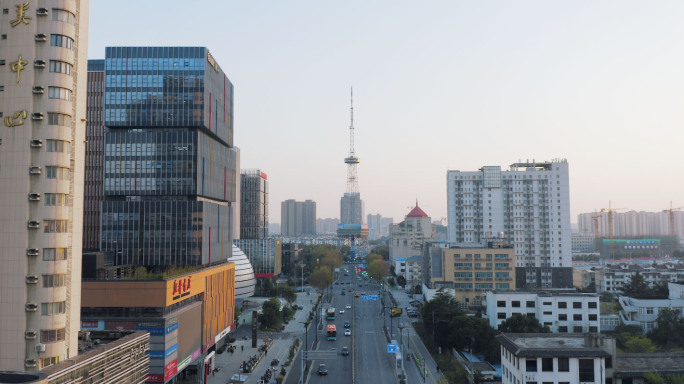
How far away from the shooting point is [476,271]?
386ft

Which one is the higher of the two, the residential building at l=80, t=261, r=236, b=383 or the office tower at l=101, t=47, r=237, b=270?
the office tower at l=101, t=47, r=237, b=270

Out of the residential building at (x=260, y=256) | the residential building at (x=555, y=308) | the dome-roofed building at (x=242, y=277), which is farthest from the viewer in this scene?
the residential building at (x=260, y=256)

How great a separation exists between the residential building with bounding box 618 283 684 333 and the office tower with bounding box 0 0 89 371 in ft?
289

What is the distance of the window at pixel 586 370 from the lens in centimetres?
4912

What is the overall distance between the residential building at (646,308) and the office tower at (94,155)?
86834 mm

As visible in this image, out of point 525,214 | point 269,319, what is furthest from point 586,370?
point 525,214

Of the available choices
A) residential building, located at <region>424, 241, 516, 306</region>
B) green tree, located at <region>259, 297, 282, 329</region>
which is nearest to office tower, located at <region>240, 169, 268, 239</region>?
green tree, located at <region>259, 297, 282, 329</region>

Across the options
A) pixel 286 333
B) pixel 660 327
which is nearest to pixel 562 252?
pixel 660 327

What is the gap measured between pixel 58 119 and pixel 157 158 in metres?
41.5

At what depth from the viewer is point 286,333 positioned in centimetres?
10156

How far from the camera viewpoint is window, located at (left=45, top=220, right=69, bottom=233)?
37.5 m

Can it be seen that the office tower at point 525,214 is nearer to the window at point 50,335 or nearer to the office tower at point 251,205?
the office tower at point 251,205

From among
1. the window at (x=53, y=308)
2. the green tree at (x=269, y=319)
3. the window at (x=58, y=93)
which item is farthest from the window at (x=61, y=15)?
the green tree at (x=269, y=319)

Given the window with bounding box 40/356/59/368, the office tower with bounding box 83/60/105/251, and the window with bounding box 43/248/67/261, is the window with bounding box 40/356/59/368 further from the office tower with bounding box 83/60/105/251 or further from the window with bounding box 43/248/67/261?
the office tower with bounding box 83/60/105/251
